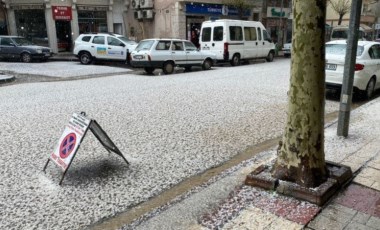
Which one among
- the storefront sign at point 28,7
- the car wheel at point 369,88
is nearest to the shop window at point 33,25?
the storefront sign at point 28,7

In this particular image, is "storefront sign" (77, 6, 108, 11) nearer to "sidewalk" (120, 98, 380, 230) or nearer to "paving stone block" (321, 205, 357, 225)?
"sidewalk" (120, 98, 380, 230)

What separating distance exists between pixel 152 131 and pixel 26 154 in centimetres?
214

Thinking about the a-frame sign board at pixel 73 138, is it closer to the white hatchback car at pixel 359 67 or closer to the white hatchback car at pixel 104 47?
the white hatchback car at pixel 359 67

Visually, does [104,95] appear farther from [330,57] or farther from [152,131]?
[330,57]

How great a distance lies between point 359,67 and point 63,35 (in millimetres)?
20997

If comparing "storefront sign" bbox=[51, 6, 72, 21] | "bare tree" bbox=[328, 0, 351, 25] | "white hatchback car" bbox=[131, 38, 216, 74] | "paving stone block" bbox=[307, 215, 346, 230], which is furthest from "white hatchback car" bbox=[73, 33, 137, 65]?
"bare tree" bbox=[328, 0, 351, 25]

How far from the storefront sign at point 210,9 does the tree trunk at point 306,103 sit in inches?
879

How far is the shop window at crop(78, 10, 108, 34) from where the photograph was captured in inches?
981

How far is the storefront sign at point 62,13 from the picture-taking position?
23.5 metres

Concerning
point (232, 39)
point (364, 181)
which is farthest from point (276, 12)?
point (364, 181)

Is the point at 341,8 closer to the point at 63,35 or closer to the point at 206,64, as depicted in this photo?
the point at 206,64

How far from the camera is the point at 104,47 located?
18.0 m

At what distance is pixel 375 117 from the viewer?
7.26m

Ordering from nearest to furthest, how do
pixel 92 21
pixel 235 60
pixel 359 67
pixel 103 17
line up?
pixel 359 67 → pixel 235 60 → pixel 92 21 → pixel 103 17
